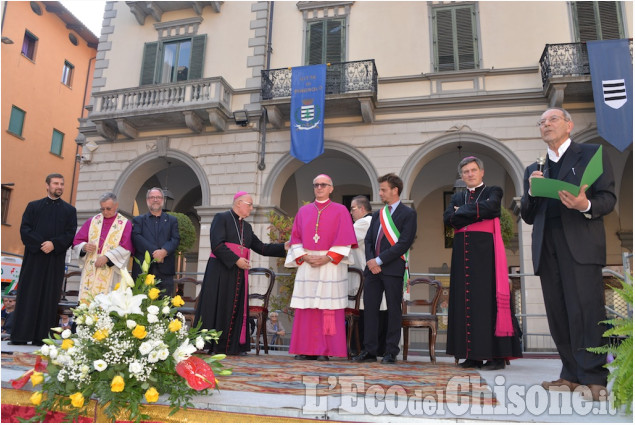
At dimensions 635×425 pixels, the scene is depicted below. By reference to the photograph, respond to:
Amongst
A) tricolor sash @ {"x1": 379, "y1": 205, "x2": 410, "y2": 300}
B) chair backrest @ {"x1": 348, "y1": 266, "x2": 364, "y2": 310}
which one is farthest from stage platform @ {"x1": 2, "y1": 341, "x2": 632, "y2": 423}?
chair backrest @ {"x1": 348, "y1": 266, "x2": 364, "y2": 310}

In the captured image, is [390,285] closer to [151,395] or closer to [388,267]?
[388,267]

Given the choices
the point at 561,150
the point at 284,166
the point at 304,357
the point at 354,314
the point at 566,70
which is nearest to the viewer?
the point at 561,150

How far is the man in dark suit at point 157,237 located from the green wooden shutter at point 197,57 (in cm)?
896

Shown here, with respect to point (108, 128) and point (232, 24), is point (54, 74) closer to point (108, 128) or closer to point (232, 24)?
point (108, 128)

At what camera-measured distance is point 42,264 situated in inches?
237

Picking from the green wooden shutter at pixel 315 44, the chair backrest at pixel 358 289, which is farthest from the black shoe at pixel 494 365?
the green wooden shutter at pixel 315 44

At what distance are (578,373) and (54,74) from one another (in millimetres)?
23597

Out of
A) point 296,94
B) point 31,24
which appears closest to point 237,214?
point 296,94

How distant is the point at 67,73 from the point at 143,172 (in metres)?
11.3

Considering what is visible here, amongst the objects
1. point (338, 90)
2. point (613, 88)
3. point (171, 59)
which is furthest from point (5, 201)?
point (613, 88)

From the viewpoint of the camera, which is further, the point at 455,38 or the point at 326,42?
the point at 326,42

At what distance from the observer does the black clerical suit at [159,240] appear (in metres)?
6.14

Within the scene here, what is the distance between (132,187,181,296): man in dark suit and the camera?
6.14 m

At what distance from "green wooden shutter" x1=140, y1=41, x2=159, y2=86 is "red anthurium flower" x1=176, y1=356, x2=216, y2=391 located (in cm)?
1360
